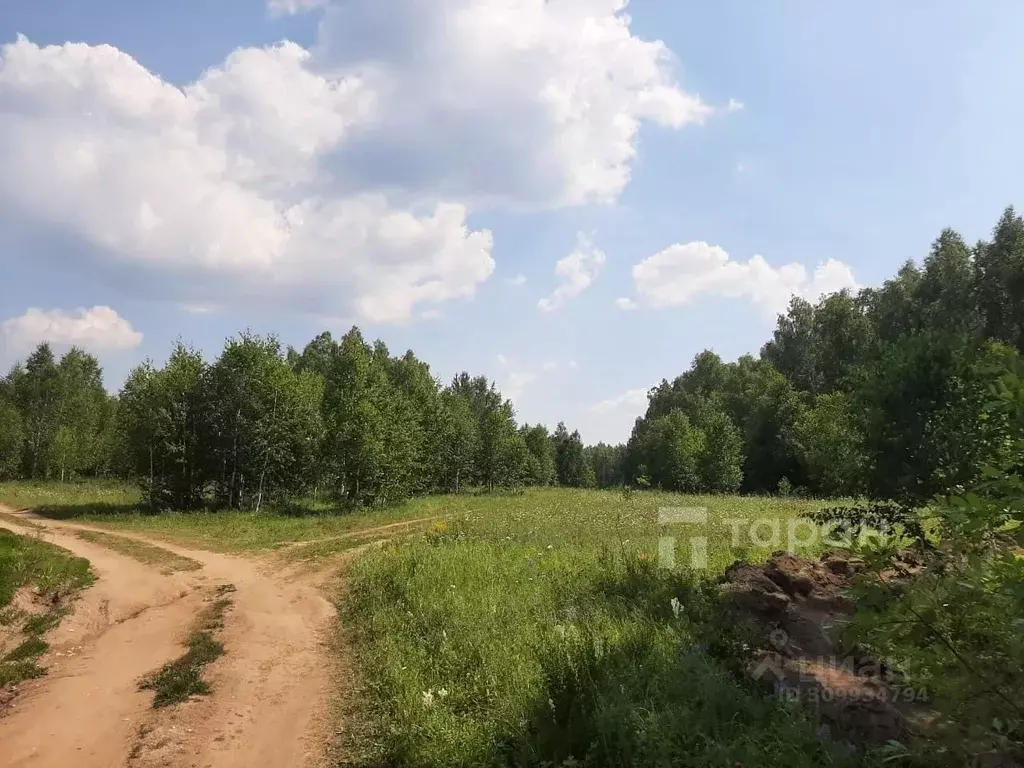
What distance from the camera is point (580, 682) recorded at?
6730 mm

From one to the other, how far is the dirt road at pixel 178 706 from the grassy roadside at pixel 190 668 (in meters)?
0.16

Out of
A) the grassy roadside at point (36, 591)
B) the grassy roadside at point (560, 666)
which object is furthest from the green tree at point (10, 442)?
the grassy roadside at point (560, 666)

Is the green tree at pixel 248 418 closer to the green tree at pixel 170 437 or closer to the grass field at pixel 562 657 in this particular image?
the green tree at pixel 170 437

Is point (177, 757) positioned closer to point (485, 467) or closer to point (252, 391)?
point (252, 391)

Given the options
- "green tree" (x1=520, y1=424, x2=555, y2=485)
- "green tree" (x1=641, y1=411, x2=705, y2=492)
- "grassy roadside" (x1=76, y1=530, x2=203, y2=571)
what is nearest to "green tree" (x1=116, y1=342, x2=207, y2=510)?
"grassy roadside" (x1=76, y1=530, x2=203, y2=571)

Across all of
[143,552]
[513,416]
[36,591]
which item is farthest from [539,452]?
[36,591]

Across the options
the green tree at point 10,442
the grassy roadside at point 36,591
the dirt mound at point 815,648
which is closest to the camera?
the dirt mound at point 815,648

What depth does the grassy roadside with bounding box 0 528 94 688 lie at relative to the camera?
935 centimetres

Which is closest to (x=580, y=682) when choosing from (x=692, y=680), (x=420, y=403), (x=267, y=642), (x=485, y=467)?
(x=692, y=680)

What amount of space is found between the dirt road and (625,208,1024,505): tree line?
25.9 feet

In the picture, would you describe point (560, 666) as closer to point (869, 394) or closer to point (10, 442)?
point (869, 394)

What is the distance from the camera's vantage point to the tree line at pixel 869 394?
1002 cm

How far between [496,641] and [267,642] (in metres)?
4.14

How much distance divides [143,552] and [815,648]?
1660cm
